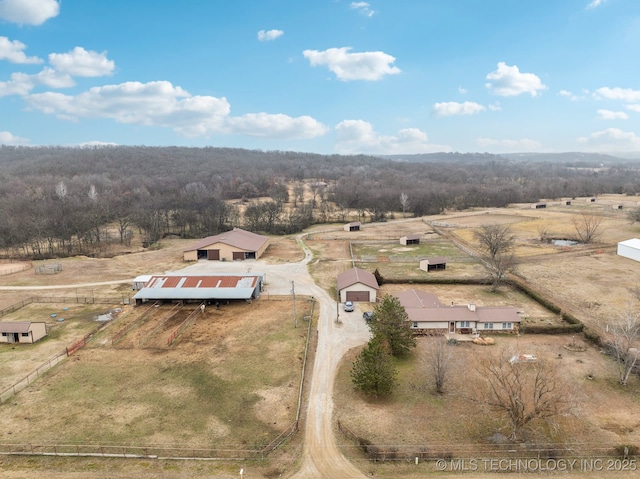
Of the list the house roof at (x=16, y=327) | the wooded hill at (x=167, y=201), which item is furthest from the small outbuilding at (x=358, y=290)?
the wooded hill at (x=167, y=201)

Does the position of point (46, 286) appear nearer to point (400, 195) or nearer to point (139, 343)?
point (139, 343)

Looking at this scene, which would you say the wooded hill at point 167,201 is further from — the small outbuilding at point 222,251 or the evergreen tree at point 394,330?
the evergreen tree at point 394,330

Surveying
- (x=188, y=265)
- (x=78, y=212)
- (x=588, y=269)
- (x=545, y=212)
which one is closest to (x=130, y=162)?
(x=78, y=212)

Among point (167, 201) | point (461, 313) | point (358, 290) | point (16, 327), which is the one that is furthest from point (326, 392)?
point (167, 201)

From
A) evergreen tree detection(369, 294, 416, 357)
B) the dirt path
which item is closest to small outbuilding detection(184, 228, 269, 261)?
the dirt path

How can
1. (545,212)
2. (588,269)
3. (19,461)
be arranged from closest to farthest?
(19,461), (588,269), (545,212)

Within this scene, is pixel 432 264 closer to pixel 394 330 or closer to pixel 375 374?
pixel 394 330
